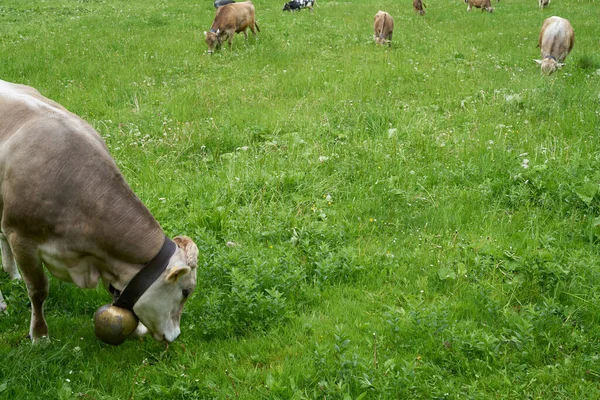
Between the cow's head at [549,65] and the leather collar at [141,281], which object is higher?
the cow's head at [549,65]

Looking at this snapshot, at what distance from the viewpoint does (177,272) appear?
13.0 ft

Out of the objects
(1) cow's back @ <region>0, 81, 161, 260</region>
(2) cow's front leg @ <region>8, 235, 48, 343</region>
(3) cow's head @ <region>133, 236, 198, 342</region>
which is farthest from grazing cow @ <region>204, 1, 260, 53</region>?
(3) cow's head @ <region>133, 236, 198, 342</region>

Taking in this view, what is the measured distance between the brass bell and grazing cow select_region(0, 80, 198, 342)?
3.1 inches

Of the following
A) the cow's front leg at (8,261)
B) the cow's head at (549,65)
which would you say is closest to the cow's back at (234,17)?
the cow's head at (549,65)

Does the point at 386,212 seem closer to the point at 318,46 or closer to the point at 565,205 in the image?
the point at 565,205

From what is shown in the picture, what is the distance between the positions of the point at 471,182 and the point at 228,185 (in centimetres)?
274

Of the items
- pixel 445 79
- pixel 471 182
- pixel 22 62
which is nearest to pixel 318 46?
pixel 445 79

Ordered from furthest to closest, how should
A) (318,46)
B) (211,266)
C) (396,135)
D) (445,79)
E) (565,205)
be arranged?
1. (318,46)
2. (445,79)
3. (396,135)
4. (565,205)
5. (211,266)

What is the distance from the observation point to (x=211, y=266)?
5152 mm

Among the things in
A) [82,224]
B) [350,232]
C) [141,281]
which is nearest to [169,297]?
[141,281]

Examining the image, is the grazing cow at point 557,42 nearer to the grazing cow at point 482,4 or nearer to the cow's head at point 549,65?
the cow's head at point 549,65

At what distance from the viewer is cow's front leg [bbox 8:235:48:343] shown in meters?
4.31

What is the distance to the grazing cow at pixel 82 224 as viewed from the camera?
13.6ft

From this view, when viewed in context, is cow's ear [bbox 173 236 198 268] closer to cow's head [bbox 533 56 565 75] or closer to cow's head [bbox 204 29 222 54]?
cow's head [bbox 533 56 565 75]
